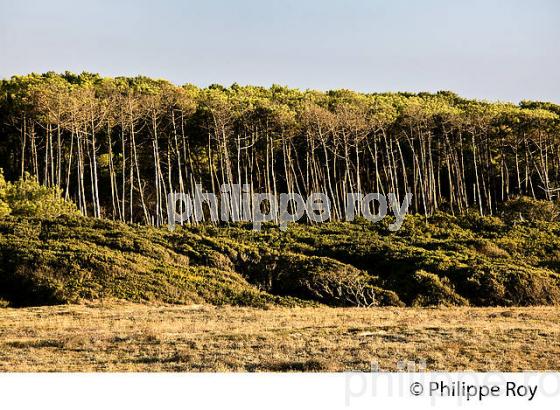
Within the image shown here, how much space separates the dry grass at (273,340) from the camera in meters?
17.0

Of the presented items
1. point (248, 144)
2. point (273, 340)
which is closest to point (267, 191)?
point (248, 144)

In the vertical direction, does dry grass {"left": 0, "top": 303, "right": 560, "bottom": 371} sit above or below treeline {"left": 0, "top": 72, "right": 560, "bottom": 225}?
below

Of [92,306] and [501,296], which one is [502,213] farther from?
[92,306]

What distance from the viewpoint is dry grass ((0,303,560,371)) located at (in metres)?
17.0

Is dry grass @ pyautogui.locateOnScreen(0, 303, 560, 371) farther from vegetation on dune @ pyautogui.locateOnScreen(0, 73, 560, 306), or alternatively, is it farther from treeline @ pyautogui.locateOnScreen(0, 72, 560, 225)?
treeline @ pyautogui.locateOnScreen(0, 72, 560, 225)

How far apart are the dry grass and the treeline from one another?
28.2 meters

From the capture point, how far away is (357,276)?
36.3 meters

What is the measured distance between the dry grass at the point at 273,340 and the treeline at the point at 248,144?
2821cm

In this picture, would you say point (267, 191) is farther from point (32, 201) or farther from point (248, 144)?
point (32, 201)

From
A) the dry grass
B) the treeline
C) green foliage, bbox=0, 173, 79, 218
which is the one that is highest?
the treeline

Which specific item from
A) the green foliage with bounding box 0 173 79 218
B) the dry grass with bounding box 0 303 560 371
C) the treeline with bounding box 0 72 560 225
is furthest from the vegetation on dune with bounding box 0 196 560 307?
the treeline with bounding box 0 72 560 225

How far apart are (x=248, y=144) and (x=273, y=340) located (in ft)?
133

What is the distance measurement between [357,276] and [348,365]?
19744mm
